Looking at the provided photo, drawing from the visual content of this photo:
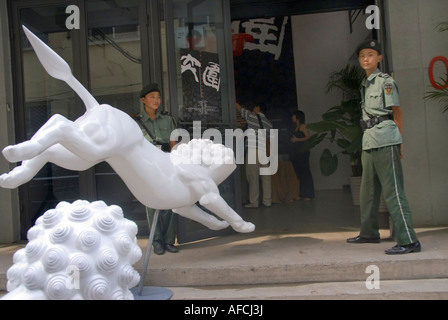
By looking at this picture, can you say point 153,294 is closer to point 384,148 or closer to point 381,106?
point 384,148

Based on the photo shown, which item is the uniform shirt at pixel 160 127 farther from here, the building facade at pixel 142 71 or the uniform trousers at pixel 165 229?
the uniform trousers at pixel 165 229

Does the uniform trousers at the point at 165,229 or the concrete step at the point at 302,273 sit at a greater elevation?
the uniform trousers at the point at 165,229

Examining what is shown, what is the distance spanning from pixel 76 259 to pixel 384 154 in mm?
2633

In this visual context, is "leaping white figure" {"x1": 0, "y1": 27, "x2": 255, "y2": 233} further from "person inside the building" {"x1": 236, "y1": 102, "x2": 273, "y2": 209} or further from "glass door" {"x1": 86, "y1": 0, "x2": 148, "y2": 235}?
"person inside the building" {"x1": 236, "y1": 102, "x2": 273, "y2": 209}

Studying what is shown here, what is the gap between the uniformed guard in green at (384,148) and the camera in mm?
3443

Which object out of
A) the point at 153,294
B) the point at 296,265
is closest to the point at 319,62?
the point at 296,265

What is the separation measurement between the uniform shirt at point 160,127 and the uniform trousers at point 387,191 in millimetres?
1751

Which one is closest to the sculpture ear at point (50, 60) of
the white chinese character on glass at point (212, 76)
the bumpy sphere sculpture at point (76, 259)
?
the bumpy sphere sculpture at point (76, 259)

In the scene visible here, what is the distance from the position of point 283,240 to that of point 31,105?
3312 millimetres

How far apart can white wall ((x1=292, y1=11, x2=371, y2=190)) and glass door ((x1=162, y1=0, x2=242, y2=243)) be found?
192 inches

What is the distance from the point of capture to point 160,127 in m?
4.01

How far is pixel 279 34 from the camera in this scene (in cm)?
902
